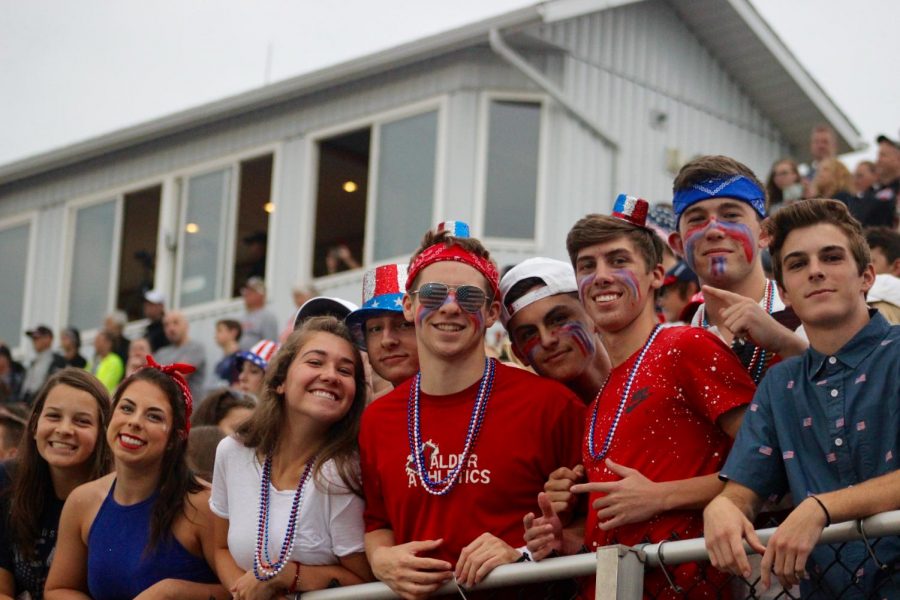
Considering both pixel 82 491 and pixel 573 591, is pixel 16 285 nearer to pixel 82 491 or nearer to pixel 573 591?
pixel 82 491

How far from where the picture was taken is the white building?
15484mm

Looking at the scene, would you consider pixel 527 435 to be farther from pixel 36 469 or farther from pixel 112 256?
pixel 112 256

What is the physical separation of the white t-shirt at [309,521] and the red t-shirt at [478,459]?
0.10 m

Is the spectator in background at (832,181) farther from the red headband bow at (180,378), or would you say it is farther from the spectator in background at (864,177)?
the red headband bow at (180,378)

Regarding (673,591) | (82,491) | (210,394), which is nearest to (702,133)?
(210,394)

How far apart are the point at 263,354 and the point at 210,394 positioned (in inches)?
58.4

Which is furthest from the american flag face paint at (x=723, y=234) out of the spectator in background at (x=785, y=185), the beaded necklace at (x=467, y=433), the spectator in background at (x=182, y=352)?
the spectator in background at (x=182, y=352)

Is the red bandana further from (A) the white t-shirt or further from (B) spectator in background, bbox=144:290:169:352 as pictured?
(B) spectator in background, bbox=144:290:169:352

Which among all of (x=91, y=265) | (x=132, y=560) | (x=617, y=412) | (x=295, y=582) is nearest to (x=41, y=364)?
(x=91, y=265)

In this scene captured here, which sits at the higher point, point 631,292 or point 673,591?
point 631,292

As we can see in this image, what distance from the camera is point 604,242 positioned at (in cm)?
476

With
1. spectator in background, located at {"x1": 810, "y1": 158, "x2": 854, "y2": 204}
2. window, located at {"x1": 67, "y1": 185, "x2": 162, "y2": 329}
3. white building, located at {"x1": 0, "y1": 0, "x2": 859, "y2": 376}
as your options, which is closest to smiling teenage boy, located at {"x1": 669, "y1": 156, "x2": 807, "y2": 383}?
spectator in background, located at {"x1": 810, "y1": 158, "x2": 854, "y2": 204}

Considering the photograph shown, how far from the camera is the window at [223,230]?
690 inches

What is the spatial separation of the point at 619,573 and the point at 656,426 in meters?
0.62
